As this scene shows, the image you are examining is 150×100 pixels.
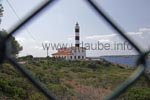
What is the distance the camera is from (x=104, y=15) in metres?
0.49

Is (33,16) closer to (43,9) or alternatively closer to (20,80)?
(43,9)

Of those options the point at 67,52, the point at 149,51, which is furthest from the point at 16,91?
the point at 67,52

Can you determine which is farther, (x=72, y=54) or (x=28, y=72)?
(x=72, y=54)

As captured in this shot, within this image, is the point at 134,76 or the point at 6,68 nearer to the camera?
the point at 134,76

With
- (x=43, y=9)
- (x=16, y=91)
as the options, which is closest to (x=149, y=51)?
(x=43, y=9)

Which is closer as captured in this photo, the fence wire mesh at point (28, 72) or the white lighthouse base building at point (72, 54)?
the fence wire mesh at point (28, 72)

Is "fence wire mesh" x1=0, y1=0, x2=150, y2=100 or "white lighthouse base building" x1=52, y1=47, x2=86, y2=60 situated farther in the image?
"white lighthouse base building" x1=52, y1=47, x2=86, y2=60

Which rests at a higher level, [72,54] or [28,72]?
[72,54]

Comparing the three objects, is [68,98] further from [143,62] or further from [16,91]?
[143,62]

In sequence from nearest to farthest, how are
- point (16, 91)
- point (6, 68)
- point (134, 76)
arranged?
point (134, 76) → point (16, 91) → point (6, 68)

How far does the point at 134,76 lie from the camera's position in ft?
1.69

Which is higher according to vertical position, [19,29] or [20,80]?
[19,29]

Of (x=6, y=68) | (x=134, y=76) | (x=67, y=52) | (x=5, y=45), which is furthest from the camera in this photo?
(x=67, y=52)

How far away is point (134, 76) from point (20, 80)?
282 inches
